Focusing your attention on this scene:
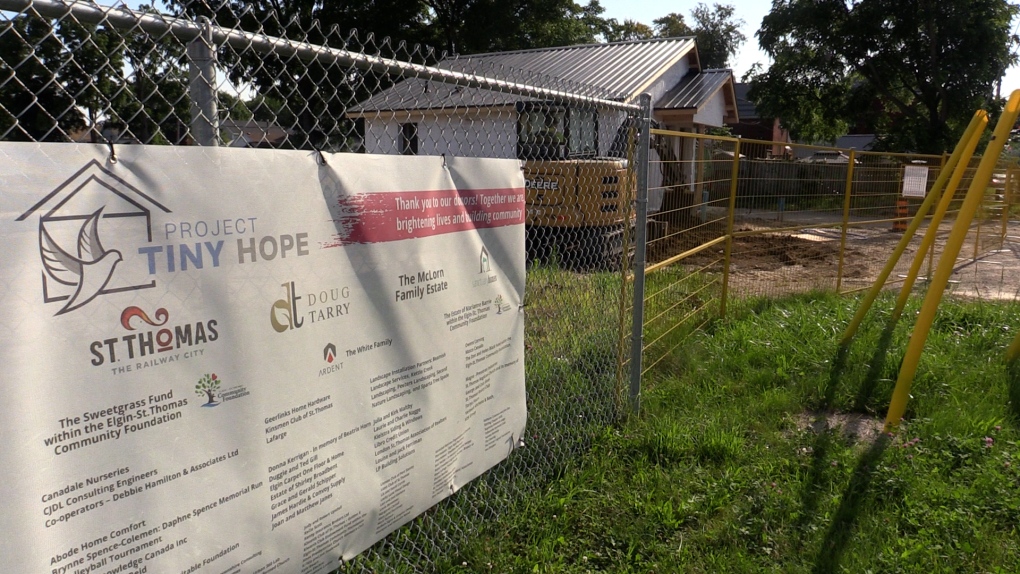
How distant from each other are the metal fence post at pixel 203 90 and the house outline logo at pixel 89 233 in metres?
0.27

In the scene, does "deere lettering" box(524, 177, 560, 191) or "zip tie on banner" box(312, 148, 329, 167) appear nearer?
"zip tie on banner" box(312, 148, 329, 167)

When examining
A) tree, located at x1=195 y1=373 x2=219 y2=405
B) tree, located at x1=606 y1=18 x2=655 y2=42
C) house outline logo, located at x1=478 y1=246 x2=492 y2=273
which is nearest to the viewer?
tree, located at x1=195 y1=373 x2=219 y2=405

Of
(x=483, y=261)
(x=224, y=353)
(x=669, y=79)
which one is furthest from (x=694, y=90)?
(x=224, y=353)

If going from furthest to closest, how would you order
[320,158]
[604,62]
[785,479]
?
[604,62] → [785,479] → [320,158]

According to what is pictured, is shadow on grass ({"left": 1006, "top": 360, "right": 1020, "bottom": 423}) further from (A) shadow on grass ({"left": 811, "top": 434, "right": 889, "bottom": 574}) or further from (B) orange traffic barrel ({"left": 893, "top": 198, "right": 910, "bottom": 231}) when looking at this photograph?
(B) orange traffic barrel ({"left": 893, "top": 198, "right": 910, "bottom": 231})

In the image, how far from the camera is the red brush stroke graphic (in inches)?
82.1

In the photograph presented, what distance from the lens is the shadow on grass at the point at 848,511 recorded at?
3.20m

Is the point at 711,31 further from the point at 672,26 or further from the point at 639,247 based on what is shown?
→ the point at 639,247

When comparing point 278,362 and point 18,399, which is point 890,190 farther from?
point 18,399

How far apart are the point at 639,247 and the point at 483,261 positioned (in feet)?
5.03

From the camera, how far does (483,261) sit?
2.82m

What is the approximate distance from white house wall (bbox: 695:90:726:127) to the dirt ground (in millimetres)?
5353

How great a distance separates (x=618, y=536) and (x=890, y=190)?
8.48 meters

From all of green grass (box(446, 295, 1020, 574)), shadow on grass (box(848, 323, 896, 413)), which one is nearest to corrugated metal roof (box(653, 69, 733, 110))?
shadow on grass (box(848, 323, 896, 413))
